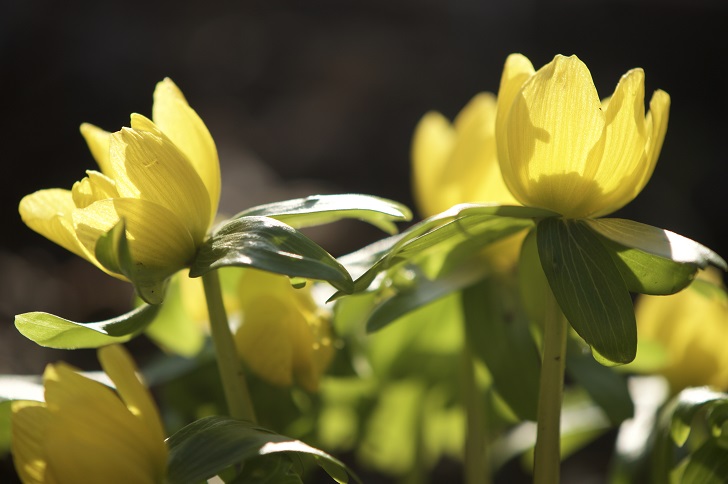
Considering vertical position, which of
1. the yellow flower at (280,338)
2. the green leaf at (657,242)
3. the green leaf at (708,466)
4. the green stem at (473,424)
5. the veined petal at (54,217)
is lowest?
the green stem at (473,424)

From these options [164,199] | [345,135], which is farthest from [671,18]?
[164,199]

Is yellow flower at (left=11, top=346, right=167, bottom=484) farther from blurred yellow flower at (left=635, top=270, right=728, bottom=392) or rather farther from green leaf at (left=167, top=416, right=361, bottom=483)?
blurred yellow flower at (left=635, top=270, right=728, bottom=392)

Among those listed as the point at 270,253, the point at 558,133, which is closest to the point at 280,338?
the point at 270,253

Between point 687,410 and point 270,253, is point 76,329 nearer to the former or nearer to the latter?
point 270,253

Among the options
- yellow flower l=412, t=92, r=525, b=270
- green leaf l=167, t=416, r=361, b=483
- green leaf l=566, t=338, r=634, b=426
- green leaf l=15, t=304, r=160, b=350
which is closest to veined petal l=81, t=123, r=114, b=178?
green leaf l=15, t=304, r=160, b=350

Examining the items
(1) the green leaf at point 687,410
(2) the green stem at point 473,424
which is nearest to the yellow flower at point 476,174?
(2) the green stem at point 473,424

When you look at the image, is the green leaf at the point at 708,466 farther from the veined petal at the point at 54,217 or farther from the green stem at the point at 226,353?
the veined petal at the point at 54,217
